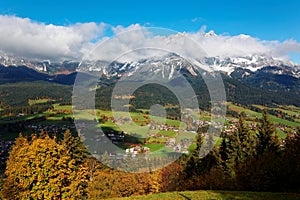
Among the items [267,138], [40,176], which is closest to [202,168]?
[267,138]

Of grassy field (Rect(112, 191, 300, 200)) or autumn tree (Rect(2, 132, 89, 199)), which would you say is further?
autumn tree (Rect(2, 132, 89, 199))

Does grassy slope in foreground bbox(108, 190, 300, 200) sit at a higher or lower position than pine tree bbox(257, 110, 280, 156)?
lower

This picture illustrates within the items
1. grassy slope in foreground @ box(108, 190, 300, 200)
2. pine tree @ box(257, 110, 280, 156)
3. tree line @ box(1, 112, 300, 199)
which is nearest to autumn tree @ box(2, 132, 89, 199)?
tree line @ box(1, 112, 300, 199)

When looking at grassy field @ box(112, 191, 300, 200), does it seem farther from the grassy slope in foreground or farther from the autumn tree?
the autumn tree

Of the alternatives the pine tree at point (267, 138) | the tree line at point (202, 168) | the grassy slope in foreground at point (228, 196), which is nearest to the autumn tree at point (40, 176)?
the tree line at point (202, 168)

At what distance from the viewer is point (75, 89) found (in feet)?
62.4

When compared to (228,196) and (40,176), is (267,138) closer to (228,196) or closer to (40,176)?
(228,196)

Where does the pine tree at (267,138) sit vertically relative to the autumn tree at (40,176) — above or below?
above

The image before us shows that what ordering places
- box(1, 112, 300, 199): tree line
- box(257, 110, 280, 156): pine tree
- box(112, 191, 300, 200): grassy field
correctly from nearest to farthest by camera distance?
box(112, 191, 300, 200): grassy field, box(1, 112, 300, 199): tree line, box(257, 110, 280, 156): pine tree

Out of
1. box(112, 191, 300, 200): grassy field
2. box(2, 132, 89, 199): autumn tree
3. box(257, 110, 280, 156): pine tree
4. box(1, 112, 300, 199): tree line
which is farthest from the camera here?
box(257, 110, 280, 156): pine tree

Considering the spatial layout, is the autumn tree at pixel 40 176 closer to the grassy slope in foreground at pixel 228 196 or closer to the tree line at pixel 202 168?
the tree line at pixel 202 168

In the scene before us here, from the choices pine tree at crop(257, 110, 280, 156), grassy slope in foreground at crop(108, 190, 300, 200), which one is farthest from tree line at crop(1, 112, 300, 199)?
grassy slope in foreground at crop(108, 190, 300, 200)

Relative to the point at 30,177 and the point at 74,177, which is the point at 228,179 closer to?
the point at 74,177

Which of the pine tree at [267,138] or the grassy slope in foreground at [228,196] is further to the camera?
the pine tree at [267,138]
